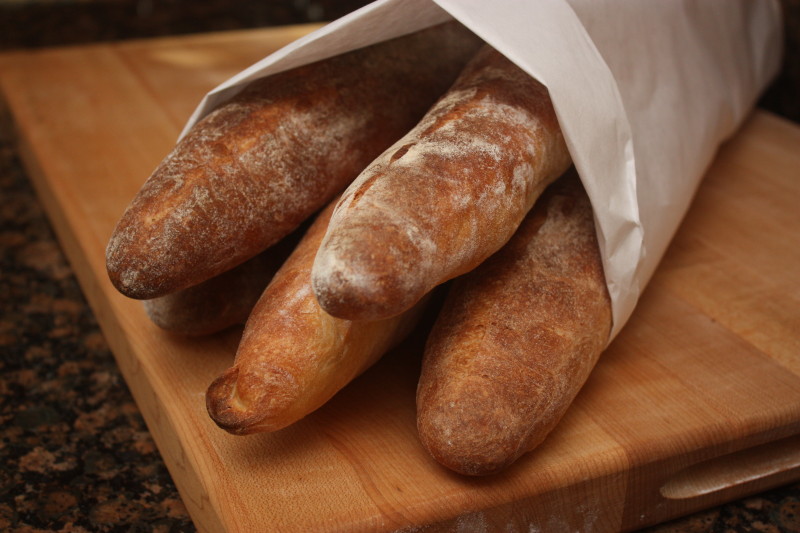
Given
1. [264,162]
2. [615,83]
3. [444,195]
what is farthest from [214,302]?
[615,83]

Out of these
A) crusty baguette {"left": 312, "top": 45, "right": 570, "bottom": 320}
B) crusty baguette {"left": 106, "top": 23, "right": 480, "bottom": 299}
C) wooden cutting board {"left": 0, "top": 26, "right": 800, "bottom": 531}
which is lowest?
wooden cutting board {"left": 0, "top": 26, "right": 800, "bottom": 531}

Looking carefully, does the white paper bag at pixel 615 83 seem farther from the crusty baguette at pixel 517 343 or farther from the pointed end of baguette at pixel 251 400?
the pointed end of baguette at pixel 251 400

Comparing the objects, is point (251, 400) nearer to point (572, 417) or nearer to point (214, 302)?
point (214, 302)

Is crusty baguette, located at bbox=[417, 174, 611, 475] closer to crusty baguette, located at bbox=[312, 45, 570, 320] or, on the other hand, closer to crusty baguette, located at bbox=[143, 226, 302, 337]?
crusty baguette, located at bbox=[312, 45, 570, 320]

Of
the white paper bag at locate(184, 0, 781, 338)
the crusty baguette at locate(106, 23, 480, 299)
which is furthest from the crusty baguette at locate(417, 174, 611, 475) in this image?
the crusty baguette at locate(106, 23, 480, 299)

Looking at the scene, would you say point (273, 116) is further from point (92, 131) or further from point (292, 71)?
point (92, 131)

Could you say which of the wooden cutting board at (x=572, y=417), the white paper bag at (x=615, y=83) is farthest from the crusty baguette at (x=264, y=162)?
the wooden cutting board at (x=572, y=417)
